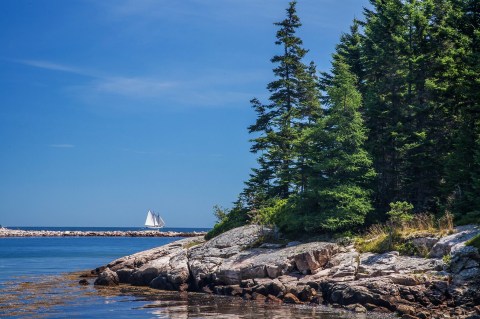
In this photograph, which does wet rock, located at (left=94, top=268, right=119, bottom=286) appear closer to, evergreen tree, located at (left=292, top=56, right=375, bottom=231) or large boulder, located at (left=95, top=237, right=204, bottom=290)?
large boulder, located at (left=95, top=237, right=204, bottom=290)

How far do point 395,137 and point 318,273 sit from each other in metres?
11.5

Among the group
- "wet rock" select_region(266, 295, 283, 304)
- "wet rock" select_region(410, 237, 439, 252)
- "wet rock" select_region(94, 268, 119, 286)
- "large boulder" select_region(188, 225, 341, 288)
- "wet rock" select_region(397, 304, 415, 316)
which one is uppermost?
"wet rock" select_region(410, 237, 439, 252)

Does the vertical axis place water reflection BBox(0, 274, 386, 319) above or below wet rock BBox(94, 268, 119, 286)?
below

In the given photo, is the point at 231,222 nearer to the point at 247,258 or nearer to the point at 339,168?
the point at 247,258

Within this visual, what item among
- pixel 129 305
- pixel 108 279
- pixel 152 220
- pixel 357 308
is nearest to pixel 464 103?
pixel 357 308

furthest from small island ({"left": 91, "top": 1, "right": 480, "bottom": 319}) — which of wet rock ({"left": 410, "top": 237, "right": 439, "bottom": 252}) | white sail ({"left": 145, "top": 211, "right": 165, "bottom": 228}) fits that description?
white sail ({"left": 145, "top": 211, "right": 165, "bottom": 228})

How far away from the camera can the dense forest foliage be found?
29.5m

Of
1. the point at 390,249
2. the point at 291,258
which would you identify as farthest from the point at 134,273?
the point at 390,249

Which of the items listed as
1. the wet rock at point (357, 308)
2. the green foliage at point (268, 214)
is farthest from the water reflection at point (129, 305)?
the green foliage at point (268, 214)

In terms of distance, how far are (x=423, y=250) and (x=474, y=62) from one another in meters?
10.7

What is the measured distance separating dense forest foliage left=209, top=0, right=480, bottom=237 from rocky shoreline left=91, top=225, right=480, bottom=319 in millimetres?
Result: 2697

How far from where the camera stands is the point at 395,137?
34.3 metres

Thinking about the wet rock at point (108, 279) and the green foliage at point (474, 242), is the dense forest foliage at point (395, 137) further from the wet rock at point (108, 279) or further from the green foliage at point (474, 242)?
the wet rock at point (108, 279)

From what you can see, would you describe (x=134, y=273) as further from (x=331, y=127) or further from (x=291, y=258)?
(x=331, y=127)
